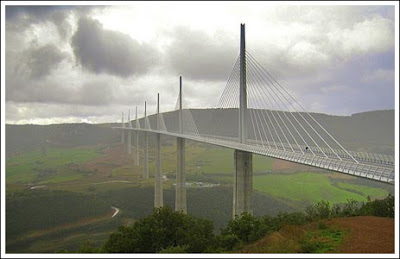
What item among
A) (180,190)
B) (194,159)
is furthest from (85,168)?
(180,190)

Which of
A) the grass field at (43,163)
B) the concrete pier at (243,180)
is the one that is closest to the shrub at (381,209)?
the concrete pier at (243,180)

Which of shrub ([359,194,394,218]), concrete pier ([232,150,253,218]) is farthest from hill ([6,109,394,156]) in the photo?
shrub ([359,194,394,218])

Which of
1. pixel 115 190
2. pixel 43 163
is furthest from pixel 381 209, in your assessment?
pixel 43 163

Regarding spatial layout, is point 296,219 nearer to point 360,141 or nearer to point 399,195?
point 399,195

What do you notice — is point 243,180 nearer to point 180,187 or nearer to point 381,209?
point 381,209

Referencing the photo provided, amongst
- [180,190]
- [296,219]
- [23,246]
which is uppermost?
[296,219]

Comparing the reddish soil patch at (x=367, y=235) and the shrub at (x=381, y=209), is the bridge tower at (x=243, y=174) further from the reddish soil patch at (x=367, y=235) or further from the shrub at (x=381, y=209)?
the reddish soil patch at (x=367, y=235)
